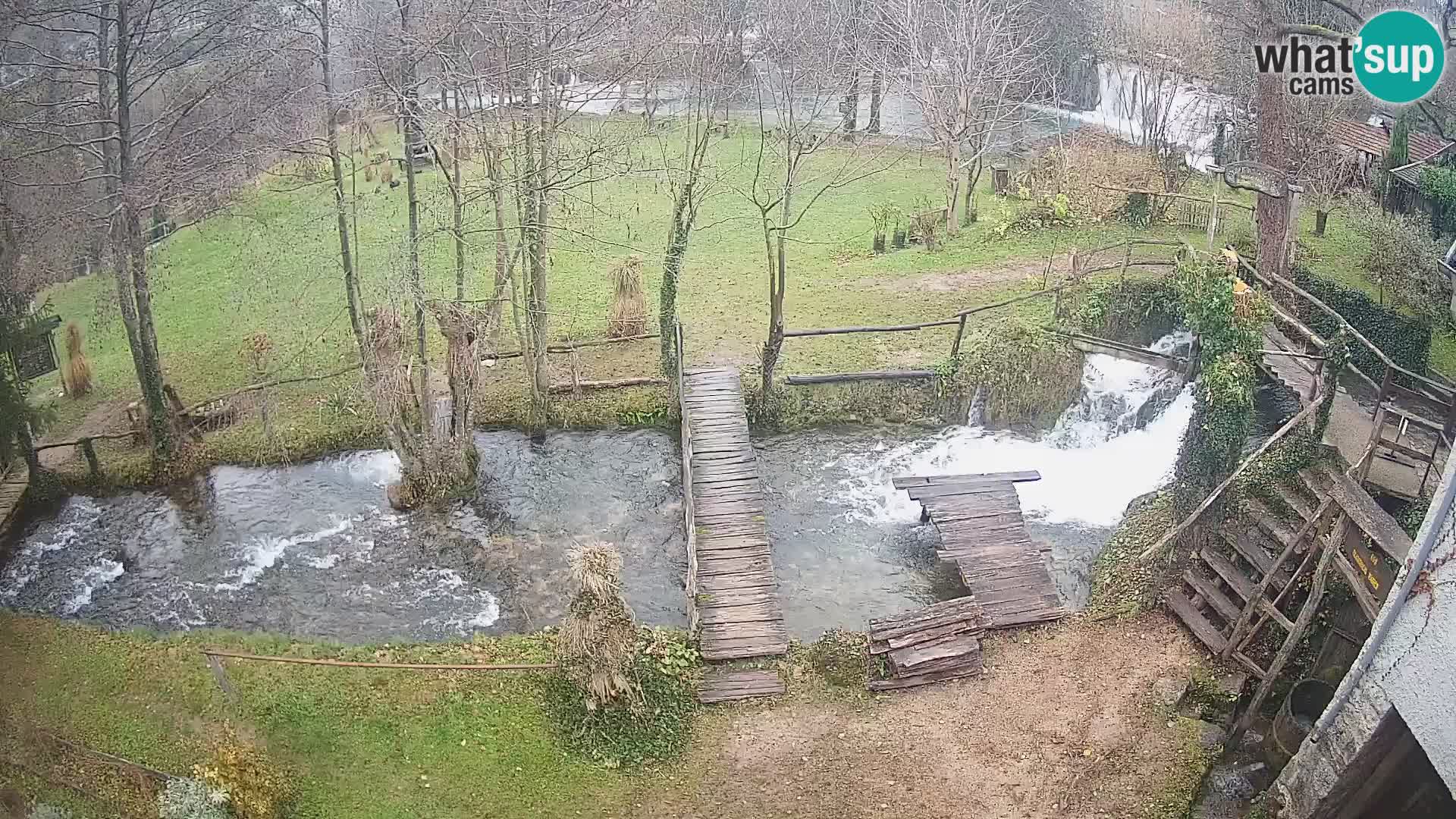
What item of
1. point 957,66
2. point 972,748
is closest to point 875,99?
point 957,66

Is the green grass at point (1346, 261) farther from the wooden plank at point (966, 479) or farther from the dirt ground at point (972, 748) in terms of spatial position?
the dirt ground at point (972, 748)

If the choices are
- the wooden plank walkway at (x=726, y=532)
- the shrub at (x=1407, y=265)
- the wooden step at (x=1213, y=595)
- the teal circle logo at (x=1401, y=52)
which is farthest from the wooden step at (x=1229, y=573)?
the shrub at (x=1407, y=265)

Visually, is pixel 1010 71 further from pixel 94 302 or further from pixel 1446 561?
pixel 94 302

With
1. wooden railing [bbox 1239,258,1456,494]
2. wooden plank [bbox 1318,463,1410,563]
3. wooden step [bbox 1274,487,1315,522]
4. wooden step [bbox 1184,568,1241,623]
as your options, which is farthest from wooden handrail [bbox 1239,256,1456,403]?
wooden step [bbox 1184,568,1241,623]

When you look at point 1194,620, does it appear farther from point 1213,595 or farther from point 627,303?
point 627,303

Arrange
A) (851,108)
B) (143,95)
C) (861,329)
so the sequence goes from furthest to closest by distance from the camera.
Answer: (851,108) → (861,329) → (143,95)

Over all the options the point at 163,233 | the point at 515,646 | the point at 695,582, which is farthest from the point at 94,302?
the point at 695,582
